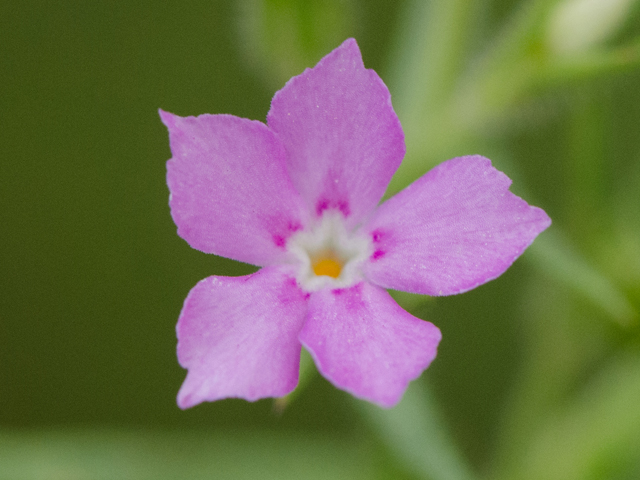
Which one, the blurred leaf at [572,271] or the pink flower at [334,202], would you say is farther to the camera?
the blurred leaf at [572,271]

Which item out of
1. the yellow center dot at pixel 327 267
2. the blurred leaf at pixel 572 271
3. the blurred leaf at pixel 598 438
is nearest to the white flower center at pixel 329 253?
the yellow center dot at pixel 327 267

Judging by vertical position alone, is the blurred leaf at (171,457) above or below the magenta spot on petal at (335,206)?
below

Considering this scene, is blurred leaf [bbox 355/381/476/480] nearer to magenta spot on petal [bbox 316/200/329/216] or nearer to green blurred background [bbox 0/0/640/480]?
green blurred background [bbox 0/0/640/480]

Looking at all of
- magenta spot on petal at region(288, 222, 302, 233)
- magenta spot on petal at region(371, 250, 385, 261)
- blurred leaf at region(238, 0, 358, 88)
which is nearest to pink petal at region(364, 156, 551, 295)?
magenta spot on petal at region(371, 250, 385, 261)

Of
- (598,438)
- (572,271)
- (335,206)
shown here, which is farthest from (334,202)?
(598,438)

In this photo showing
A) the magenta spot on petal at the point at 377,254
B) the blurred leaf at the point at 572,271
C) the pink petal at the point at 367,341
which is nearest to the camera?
the pink petal at the point at 367,341

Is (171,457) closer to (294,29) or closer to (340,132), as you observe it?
(294,29)

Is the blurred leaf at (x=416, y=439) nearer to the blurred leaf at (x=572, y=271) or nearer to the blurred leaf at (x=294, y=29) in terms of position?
the blurred leaf at (x=572, y=271)
